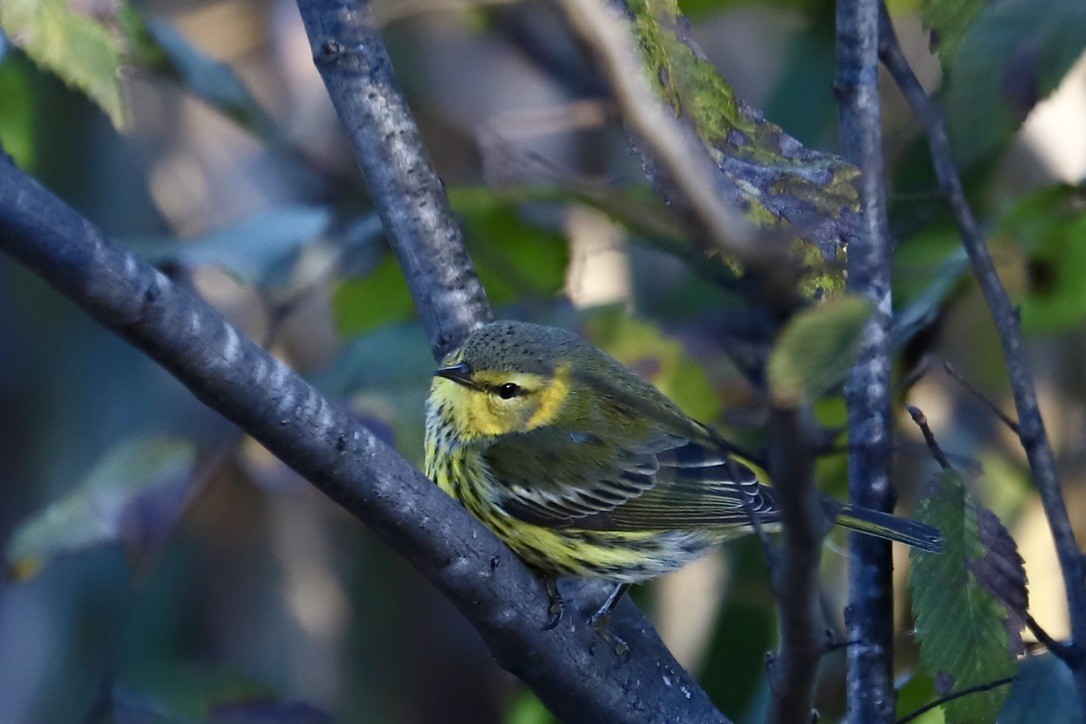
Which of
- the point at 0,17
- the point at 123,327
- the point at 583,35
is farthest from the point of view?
the point at 0,17

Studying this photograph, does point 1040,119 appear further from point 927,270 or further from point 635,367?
point 635,367

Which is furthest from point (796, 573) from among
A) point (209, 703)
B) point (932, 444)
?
point (209, 703)

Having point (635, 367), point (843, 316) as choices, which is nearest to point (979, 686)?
point (843, 316)

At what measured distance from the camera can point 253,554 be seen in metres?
5.42

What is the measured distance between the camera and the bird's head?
2.40m

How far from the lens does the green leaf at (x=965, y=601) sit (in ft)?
5.04

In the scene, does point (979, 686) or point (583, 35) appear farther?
point (979, 686)

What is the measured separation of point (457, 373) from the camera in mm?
2346

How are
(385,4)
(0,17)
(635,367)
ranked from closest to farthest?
1. (0,17)
2. (635,367)
3. (385,4)

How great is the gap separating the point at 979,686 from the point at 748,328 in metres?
0.87

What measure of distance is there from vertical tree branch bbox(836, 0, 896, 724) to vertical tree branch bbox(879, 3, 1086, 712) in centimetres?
9

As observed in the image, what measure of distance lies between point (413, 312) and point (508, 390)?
0.74m

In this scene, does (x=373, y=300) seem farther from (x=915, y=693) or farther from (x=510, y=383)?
(x=915, y=693)

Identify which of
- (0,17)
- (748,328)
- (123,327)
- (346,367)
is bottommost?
(123,327)
